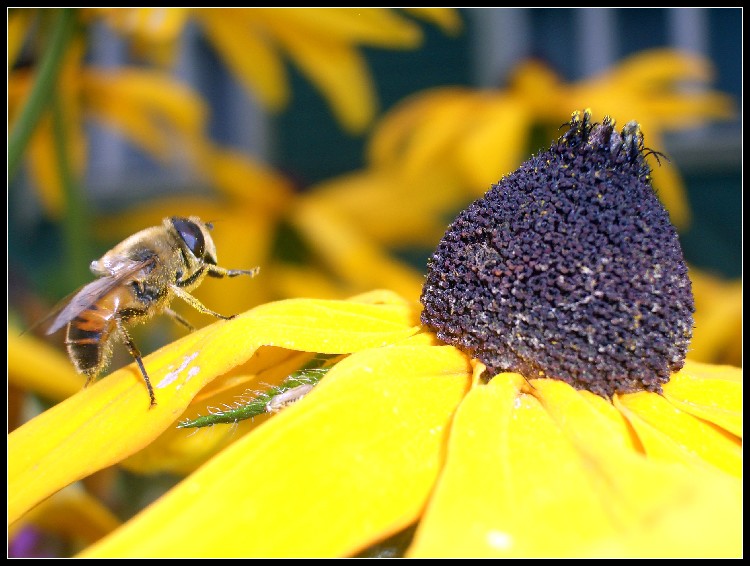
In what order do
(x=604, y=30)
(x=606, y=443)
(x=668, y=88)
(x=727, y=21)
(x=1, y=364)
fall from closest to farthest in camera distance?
(x=606, y=443) < (x=1, y=364) < (x=668, y=88) < (x=727, y=21) < (x=604, y=30)

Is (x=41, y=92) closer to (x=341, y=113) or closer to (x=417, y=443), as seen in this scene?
(x=417, y=443)

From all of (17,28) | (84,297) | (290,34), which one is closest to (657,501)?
(84,297)

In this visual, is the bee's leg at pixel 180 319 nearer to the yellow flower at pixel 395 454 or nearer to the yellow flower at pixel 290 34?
the yellow flower at pixel 395 454

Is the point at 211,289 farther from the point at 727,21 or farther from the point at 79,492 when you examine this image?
the point at 727,21

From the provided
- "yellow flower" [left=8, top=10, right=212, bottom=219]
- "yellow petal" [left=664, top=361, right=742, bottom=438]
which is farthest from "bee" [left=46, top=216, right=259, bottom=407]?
"yellow flower" [left=8, top=10, right=212, bottom=219]

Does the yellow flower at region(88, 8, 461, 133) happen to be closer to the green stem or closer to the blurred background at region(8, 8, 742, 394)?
the blurred background at region(8, 8, 742, 394)

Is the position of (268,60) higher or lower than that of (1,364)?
higher
